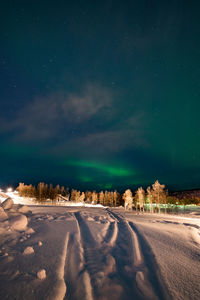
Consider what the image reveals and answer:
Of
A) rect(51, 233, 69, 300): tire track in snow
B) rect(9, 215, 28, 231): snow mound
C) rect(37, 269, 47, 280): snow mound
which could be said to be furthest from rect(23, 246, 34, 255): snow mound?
rect(9, 215, 28, 231): snow mound

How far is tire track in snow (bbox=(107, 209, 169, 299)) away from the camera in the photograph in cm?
246

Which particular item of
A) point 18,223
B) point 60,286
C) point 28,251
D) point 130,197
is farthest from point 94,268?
point 130,197

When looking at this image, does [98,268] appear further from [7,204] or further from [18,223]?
[7,204]

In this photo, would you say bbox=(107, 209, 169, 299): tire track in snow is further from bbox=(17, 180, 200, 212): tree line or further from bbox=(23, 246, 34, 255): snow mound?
bbox=(17, 180, 200, 212): tree line

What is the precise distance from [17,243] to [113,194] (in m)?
95.4

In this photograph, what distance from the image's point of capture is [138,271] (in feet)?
9.91

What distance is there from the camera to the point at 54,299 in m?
2.21

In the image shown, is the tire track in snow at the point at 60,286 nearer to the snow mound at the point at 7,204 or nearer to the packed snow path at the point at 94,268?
the packed snow path at the point at 94,268

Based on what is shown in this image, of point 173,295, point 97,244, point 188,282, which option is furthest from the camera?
point 97,244

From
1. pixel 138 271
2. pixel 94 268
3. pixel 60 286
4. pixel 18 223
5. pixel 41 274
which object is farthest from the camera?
pixel 18 223

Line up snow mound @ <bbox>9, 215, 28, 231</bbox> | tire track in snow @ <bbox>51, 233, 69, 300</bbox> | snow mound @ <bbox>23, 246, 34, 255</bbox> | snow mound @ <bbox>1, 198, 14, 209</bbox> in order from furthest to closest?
snow mound @ <bbox>1, 198, 14, 209</bbox>
snow mound @ <bbox>9, 215, 28, 231</bbox>
snow mound @ <bbox>23, 246, 34, 255</bbox>
tire track in snow @ <bbox>51, 233, 69, 300</bbox>

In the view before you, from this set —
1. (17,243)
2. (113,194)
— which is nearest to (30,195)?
(113,194)

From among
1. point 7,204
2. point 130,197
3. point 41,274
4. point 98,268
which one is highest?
point 7,204

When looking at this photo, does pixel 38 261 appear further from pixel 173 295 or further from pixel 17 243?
pixel 173 295
